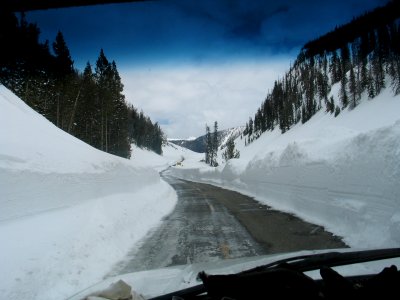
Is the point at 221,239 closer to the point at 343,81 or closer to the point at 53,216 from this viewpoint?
the point at 53,216

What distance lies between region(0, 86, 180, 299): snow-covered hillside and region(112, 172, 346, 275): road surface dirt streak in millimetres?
526

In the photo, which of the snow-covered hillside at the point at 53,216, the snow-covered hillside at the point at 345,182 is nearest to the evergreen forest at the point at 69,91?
the snow-covered hillside at the point at 53,216

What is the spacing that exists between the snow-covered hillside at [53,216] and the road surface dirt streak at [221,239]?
Answer: 53 cm

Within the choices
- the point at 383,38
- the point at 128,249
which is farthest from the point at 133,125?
the point at 128,249

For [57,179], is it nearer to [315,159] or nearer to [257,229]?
[257,229]

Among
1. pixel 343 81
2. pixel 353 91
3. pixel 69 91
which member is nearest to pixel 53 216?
pixel 69 91

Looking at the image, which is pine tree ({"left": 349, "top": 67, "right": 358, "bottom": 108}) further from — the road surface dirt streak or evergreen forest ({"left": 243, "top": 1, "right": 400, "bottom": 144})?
the road surface dirt streak

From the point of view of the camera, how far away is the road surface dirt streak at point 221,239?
7.07 meters

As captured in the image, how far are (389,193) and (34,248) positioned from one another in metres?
6.92

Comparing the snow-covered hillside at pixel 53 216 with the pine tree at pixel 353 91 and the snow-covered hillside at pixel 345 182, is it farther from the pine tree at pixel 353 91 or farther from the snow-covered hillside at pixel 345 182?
the pine tree at pixel 353 91

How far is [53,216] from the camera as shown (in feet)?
29.0

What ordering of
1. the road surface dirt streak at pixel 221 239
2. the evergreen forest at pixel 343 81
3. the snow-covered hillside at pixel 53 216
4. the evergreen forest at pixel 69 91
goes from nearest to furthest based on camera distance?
the snow-covered hillside at pixel 53 216
the road surface dirt streak at pixel 221 239
the evergreen forest at pixel 69 91
the evergreen forest at pixel 343 81

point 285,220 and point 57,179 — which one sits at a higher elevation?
point 57,179

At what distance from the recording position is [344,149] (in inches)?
443
